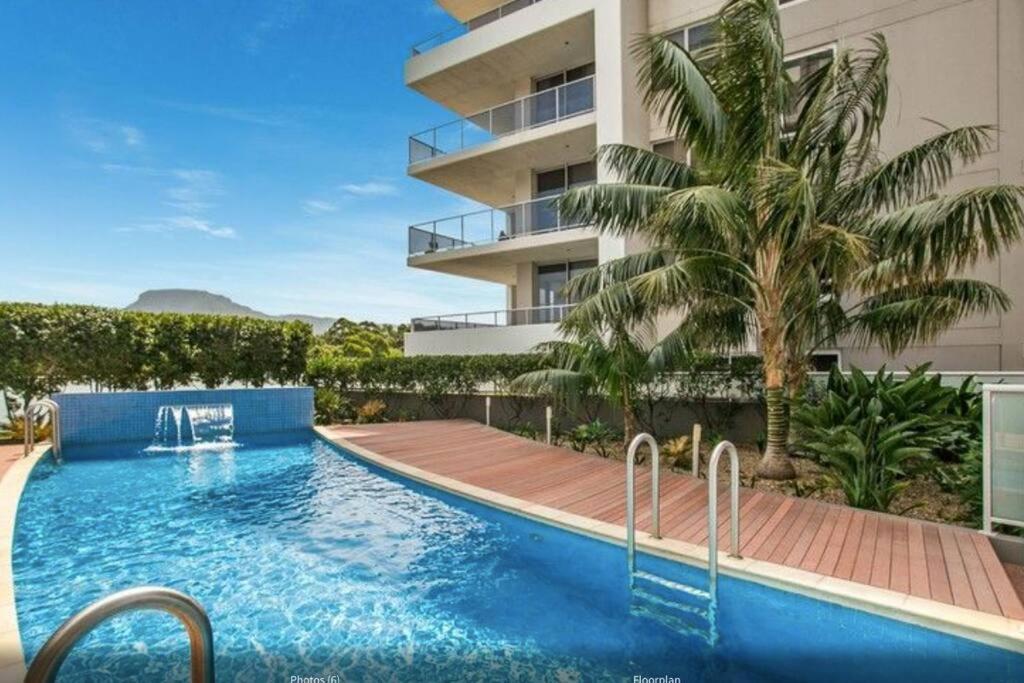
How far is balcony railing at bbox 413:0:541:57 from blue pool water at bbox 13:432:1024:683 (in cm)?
1734

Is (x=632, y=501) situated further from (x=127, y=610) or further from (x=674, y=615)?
(x=127, y=610)

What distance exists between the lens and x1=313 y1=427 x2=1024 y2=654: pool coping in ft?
12.5

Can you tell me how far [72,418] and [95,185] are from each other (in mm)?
15918

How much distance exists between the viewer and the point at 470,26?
19.4 m

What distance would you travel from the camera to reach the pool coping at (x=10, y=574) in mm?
3316

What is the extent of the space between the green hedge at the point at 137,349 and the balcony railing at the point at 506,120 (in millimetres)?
8120

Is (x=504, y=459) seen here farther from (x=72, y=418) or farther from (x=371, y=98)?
(x=371, y=98)

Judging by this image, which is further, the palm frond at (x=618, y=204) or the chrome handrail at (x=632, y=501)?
the palm frond at (x=618, y=204)

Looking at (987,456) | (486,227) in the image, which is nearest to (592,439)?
(987,456)

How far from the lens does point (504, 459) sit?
9906 mm

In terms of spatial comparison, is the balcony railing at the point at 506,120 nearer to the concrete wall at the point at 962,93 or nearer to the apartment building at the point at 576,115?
the apartment building at the point at 576,115

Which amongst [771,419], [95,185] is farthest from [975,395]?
[95,185]

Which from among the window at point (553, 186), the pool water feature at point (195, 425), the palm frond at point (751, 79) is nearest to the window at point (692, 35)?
the window at point (553, 186)

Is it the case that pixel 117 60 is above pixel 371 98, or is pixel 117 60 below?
below
